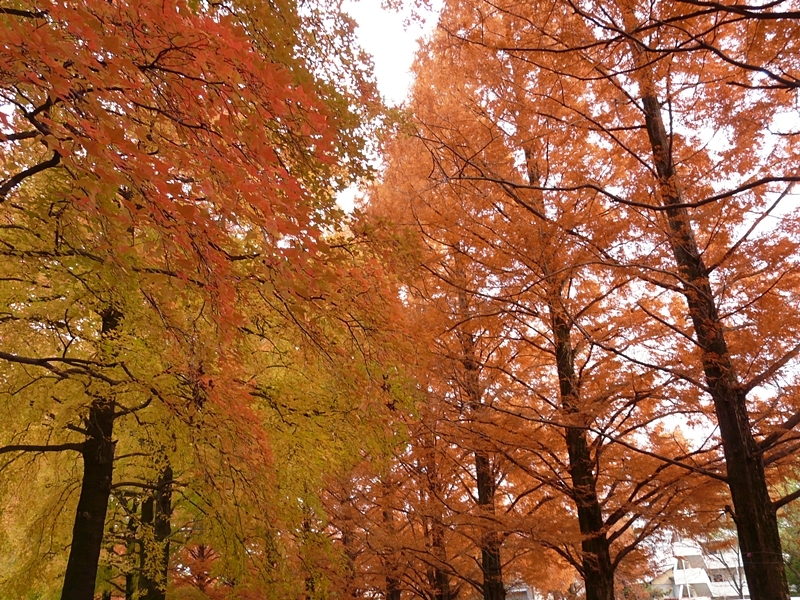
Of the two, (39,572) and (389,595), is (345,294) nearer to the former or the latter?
(39,572)

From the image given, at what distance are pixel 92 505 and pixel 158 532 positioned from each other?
108 inches

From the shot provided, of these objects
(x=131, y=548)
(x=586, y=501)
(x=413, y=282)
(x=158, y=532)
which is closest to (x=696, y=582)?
(x=586, y=501)

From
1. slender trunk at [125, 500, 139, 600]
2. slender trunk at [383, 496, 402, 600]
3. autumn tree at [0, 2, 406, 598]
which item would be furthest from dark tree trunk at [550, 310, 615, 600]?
slender trunk at [125, 500, 139, 600]

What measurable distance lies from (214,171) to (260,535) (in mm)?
4078

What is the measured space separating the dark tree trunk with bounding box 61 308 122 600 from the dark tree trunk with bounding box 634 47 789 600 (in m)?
5.55

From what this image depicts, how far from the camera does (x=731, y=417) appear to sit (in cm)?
432

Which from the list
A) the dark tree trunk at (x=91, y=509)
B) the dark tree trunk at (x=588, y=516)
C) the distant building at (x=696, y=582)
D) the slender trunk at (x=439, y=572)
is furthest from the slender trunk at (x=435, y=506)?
the distant building at (x=696, y=582)

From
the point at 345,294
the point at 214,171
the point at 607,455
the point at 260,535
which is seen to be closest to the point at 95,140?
the point at 214,171

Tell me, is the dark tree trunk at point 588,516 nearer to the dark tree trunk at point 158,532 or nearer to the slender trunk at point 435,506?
the slender trunk at point 435,506

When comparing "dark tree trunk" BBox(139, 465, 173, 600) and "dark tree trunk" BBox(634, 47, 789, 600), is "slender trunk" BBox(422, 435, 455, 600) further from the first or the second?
"dark tree trunk" BBox(139, 465, 173, 600)

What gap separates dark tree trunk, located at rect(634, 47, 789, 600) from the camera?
393cm

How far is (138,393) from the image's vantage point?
4.85 m

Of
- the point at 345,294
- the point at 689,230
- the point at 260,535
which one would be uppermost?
the point at 689,230

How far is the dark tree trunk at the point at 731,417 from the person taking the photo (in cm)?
393
